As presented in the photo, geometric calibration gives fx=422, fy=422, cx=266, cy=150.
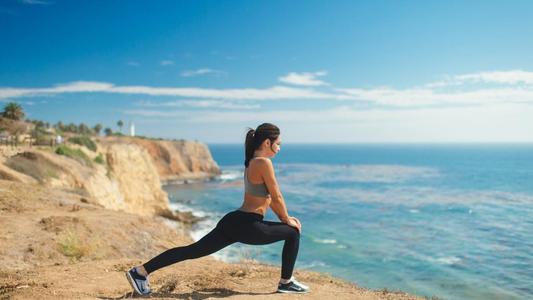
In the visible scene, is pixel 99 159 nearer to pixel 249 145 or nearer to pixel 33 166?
pixel 33 166

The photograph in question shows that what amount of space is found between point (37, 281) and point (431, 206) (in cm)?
4666

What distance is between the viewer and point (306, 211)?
149 feet

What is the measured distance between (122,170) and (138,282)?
38.0 metres

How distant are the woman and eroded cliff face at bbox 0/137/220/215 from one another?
15.6m

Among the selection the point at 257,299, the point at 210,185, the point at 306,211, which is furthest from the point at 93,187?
the point at 210,185

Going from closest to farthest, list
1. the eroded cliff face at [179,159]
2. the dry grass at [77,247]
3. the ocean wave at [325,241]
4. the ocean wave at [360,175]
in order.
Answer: the dry grass at [77,247]
the ocean wave at [325,241]
the eroded cliff face at [179,159]
the ocean wave at [360,175]

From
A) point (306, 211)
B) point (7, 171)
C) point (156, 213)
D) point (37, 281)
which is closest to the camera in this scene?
point (37, 281)

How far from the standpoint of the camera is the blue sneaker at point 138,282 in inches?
212

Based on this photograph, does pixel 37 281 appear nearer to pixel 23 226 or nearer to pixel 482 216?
pixel 23 226

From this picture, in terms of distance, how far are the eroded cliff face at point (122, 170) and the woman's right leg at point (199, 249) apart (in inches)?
612

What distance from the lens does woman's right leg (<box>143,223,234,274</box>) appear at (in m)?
5.38

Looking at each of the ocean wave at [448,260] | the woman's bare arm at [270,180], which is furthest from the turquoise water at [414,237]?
the woman's bare arm at [270,180]

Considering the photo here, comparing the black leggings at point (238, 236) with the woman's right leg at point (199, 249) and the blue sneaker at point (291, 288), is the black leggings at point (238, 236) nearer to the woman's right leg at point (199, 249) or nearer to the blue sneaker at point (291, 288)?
the woman's right leg at point (199, 249)

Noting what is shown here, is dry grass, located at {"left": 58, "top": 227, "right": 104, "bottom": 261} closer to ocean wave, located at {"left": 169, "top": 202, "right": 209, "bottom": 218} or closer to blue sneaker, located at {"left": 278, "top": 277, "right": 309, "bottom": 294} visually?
blue sneaker, located at {"left": 278, "top": 277, "right": 309, "bottom": 294}
